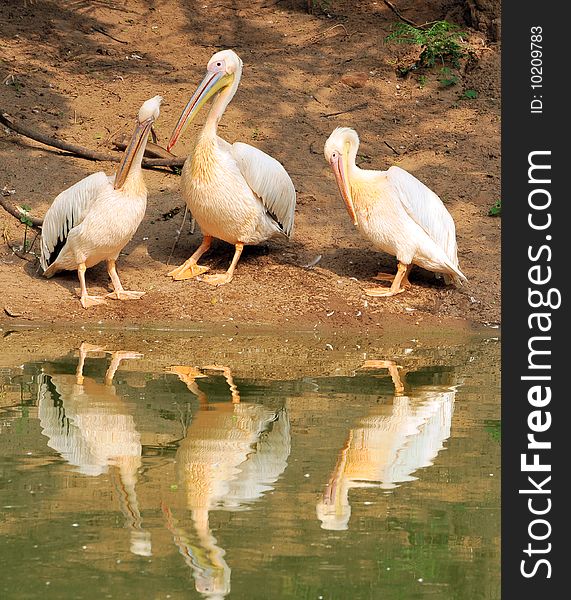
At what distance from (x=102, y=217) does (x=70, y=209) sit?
26 cm

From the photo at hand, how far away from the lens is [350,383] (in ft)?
21.5

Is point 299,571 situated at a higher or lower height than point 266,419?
lower

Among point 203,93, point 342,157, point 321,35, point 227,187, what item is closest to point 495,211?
point 342,157

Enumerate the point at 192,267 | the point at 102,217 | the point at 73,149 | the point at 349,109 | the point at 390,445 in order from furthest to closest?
the point at 349,109, the point at 73,149, the point at 192,267, the point at 102,217, the point at 390,445

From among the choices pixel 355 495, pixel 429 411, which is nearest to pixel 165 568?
pixel 355 495

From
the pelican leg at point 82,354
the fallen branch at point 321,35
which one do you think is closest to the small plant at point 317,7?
the fallen branch at point 321,35

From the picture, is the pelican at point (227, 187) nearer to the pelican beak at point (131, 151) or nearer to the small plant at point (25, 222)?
the pelican beak at point (131, 151)

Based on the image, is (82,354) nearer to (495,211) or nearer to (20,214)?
(20,214)

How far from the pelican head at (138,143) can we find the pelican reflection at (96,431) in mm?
1558

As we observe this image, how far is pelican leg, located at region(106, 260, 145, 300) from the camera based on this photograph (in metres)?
8.06

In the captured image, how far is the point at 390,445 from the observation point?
539cm

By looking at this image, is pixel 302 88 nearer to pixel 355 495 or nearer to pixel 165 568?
pixel 355 495

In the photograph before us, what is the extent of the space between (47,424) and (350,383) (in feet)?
5.56

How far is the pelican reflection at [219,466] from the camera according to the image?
4055 mm
